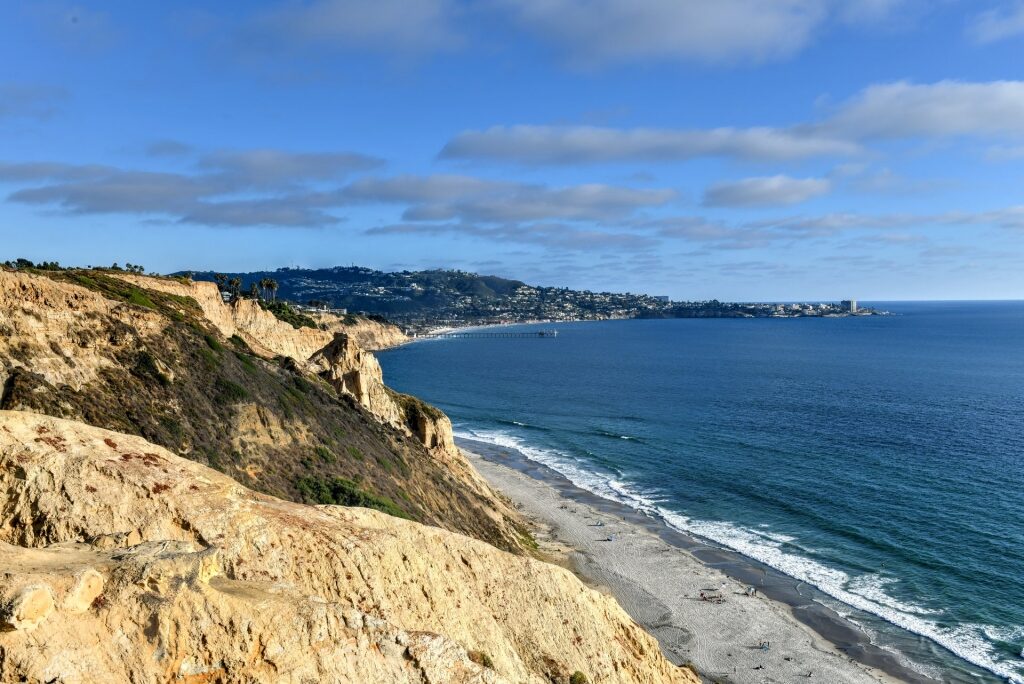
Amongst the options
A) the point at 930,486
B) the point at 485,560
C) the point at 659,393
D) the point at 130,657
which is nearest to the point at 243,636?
the point at 130,657

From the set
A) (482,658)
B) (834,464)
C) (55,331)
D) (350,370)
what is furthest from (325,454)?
(834,464)

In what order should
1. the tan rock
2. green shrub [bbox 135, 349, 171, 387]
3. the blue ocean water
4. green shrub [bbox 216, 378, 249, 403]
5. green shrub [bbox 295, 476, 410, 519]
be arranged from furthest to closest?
1. the blue ocean water
2. green shrub [bbox 216, 378, 249, 403]
3. green shrub [bbox 295, 476, 410, 519]
4. green shrub [bbox 135, 349, 171, 387]
5. the tan rock

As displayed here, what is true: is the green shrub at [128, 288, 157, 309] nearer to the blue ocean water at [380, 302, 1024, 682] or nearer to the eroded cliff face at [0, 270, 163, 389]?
the eroded cliff face at [0, 270, 163, 389]

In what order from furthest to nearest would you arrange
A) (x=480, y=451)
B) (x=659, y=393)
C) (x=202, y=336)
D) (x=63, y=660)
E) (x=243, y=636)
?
(x=659, y=393) → (x=480, y=451) → (x=202, y=336) → (x=243, y=636) → (x=63, y=660)

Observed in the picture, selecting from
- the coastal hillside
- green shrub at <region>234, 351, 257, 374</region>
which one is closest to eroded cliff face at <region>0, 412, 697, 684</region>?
the coastal hillside

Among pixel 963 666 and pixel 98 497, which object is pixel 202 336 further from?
pixel 963 666

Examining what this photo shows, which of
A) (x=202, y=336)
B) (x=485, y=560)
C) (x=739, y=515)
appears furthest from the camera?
(x=739, y=515)
